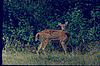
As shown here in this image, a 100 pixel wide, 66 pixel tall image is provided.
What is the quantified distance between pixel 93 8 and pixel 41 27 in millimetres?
1502

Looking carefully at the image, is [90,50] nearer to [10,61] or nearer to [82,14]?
[82,14]

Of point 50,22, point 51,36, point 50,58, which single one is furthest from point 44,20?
point 50,58

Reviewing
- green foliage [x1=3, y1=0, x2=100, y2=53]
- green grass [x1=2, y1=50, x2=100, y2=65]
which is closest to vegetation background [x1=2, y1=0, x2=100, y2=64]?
green foliage [x1=3, y1=0, x2=100, y2=53]

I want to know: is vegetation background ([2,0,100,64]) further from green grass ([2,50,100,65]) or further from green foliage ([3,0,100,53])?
green grass ([2,50,100,65])

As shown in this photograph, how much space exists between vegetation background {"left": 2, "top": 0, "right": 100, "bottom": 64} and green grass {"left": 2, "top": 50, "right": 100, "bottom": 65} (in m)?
0.11

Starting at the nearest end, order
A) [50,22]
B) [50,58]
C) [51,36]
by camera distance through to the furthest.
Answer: [50,58], [50,22], [51,36]

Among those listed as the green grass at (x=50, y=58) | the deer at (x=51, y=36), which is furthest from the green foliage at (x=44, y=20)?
the green grass at (x=50, y=58)

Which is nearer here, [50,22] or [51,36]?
[50,22]

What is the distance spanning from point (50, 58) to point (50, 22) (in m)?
1.16

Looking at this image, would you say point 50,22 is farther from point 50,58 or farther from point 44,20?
point 50,58

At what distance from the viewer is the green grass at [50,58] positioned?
8.34 meters

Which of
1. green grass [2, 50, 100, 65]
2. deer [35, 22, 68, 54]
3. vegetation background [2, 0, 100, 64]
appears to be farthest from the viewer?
deer [35, 22, 68, 54]

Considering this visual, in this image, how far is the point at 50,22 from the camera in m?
9.36

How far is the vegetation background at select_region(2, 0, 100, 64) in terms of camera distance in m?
9.26
